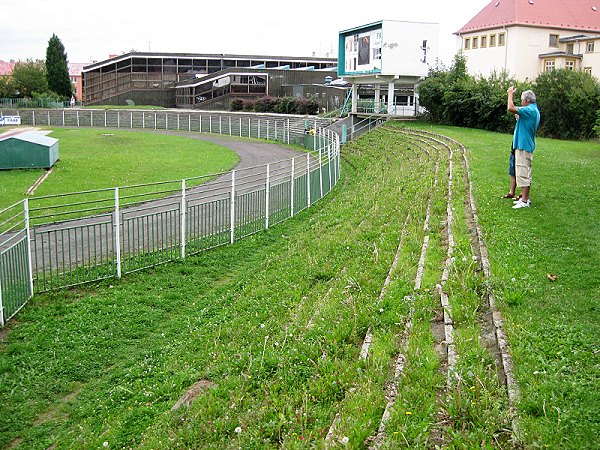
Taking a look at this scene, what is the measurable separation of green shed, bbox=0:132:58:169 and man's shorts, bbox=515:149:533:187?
74.9 feet

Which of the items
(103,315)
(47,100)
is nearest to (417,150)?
(103,315)

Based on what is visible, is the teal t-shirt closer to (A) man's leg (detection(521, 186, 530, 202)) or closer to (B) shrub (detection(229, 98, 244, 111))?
(A) man's leg (detection(521, 186, 530, 202))

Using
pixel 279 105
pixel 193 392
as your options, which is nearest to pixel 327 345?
pixel 193 392

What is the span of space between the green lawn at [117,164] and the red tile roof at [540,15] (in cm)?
2448

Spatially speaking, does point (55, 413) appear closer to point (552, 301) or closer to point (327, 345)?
point (327, 345)

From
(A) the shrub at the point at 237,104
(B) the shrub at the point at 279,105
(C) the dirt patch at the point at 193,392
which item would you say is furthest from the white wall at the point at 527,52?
(C) the dirt patch at the point at 193,392

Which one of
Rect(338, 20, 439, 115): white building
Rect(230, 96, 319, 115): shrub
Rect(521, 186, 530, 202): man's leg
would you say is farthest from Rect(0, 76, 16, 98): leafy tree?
Rect(521, 186, 530, 202): man's leg

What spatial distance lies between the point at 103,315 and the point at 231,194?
6026 mm

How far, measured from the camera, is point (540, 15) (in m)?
53.1

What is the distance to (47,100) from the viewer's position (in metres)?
78.2

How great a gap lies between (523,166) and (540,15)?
4666 cm

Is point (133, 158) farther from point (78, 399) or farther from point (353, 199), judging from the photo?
point (78, 399)

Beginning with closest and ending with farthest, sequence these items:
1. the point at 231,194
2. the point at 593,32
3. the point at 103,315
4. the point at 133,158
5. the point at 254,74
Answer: the point at 103,315 → the point at 231,194 → the point at 133,158 → the point at 593,32 → the point at 254,74

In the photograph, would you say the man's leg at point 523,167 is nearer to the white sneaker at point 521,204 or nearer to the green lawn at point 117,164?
the white sneaker at point 521,204
